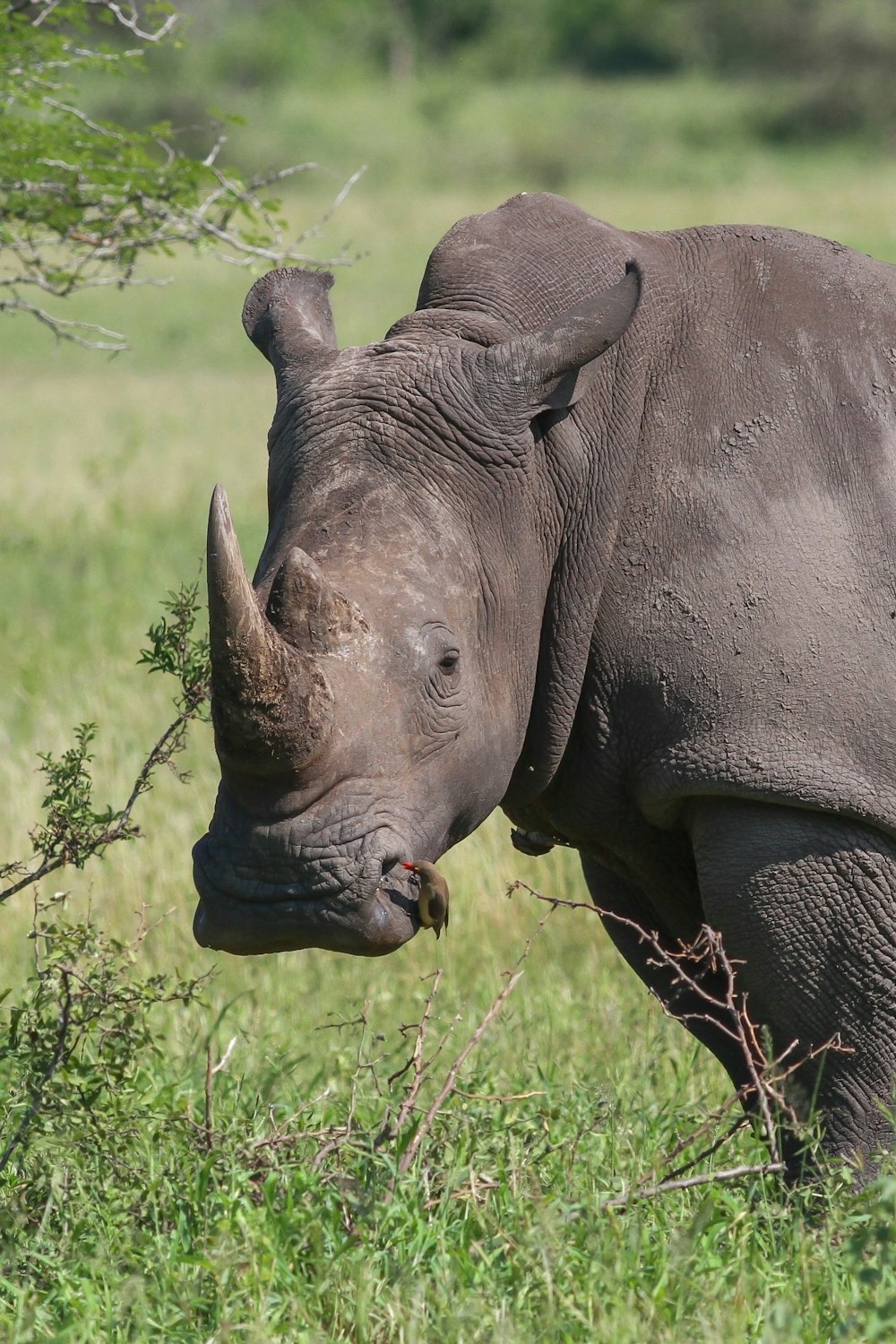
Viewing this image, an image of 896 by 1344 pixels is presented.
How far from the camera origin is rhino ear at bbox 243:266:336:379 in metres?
4.58

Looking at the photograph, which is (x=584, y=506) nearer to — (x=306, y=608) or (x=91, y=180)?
(x=306, y=608)

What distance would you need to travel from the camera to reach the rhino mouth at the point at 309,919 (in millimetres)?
3771

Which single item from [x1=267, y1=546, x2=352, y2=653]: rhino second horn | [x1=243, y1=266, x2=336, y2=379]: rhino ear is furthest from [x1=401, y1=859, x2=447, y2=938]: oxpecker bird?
[x1=243, y1=266, x2=336, y2=379]: rhino ear

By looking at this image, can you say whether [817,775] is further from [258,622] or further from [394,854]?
[258,622]

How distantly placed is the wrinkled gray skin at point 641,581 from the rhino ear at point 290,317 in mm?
118

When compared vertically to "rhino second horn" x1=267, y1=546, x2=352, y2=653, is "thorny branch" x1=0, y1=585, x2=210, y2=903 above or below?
below

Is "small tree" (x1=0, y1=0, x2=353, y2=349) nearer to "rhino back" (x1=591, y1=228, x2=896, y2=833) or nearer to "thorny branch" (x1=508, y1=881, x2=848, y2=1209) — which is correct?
"rhino back" (x1=591, y1=228, x2=896, y2=833)

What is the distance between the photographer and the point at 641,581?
4.27 meters

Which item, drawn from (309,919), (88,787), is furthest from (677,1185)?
(88,787)

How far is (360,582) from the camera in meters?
3.96

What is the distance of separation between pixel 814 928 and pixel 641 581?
2.92 feet

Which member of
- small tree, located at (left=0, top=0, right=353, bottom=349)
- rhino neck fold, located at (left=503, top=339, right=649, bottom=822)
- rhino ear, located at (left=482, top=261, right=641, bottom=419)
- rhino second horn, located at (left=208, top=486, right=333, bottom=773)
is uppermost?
small tree, located at (left=0, top=0, right=353, bottom=349)

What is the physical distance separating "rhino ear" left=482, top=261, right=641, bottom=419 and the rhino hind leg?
3.34ft

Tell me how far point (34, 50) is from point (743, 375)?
3.39 m
